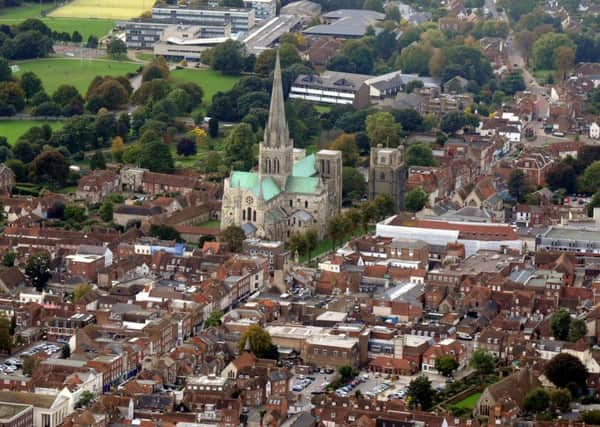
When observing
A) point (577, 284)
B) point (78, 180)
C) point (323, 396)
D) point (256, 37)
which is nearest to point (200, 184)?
point (78, 180)

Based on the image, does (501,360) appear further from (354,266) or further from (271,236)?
(271,236)

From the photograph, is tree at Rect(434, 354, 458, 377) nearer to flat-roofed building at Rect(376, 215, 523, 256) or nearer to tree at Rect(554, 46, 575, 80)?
flat-roofed building at Rect(376, 215, 523, 256)

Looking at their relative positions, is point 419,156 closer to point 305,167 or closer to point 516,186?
point 516,186

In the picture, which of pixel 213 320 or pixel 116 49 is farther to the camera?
pixel 116 49

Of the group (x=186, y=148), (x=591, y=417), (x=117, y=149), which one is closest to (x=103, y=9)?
(x=186, y=148)

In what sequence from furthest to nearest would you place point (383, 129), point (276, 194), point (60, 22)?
point (60, 22) → point (383, 129) → point (276, 194)

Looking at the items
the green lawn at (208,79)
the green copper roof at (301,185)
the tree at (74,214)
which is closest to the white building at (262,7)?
the green lawn at (208,79)
